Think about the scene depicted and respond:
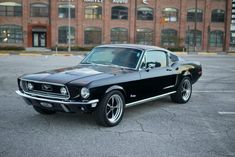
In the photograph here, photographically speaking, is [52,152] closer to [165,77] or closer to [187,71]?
[165,77]

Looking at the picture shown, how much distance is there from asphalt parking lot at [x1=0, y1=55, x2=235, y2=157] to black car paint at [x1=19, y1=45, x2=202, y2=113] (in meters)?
0.57

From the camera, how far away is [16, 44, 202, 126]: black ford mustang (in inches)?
257

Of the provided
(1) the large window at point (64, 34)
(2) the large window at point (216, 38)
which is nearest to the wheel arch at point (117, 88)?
(1) the large window at point (64, 34)

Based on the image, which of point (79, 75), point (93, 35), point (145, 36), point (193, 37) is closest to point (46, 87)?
point (79, 75)

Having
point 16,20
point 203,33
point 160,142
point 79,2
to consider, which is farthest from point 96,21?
point 160,142

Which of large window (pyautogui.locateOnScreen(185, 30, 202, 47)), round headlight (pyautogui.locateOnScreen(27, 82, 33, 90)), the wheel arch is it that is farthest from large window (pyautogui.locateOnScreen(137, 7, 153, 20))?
round headlight (pyautogui.locateOnScreen(27, 82, 33, 90))

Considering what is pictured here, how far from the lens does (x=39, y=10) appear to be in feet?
168

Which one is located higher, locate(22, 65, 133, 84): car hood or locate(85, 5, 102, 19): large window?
locate(85, 5, 102, 19): large window

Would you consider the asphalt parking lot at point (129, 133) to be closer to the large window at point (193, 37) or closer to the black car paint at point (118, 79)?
the black car paint at point (118, 79)

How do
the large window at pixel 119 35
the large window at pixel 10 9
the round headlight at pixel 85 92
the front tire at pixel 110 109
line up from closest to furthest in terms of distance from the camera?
the round headlight at pixel 85 92 < the front tire at pixel 110 109 < the large window at pixel 10 9 < the large window at pixel 119 35

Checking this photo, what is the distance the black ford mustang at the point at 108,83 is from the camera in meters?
6.52

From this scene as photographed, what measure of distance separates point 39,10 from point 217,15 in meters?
27.6

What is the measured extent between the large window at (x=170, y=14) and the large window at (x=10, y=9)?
70.2 ft

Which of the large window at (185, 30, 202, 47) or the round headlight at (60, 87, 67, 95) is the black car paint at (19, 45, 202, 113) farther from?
the large window at (185, 30, 202, 47)
